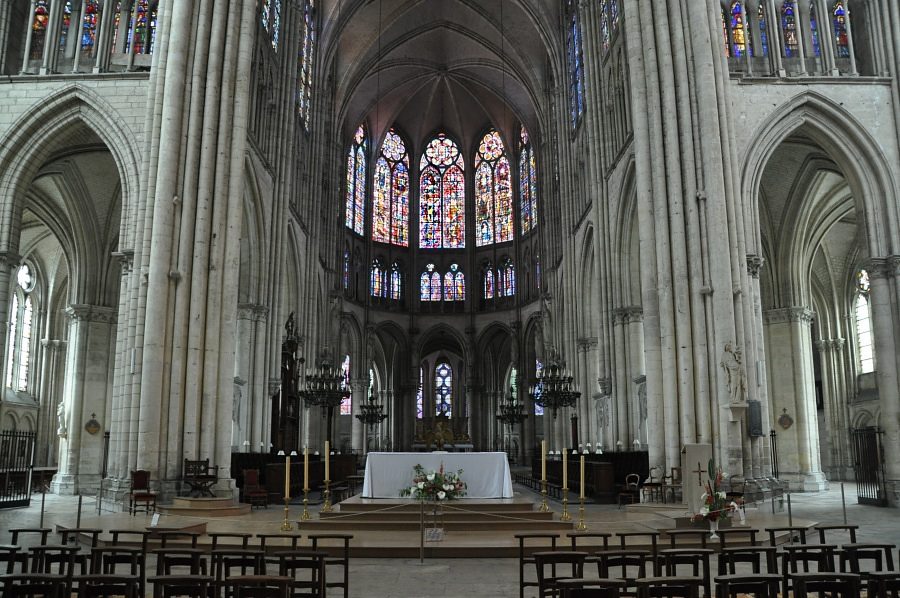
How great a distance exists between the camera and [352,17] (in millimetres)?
38406

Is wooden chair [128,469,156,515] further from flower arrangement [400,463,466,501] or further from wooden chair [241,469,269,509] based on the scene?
flower arrangement [400,463,466,501]

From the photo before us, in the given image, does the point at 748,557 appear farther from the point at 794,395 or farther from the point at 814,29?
the point at 794,395

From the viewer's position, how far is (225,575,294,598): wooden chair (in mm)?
5961

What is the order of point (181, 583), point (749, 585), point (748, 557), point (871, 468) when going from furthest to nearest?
point (871, 468)
point (748, 557)
point (749, 585)
point (181, 583)

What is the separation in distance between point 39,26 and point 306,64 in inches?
484

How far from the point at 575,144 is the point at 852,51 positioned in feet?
42.7

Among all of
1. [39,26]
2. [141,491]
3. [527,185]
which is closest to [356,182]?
[527,185]

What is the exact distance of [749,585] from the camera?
20.7ft

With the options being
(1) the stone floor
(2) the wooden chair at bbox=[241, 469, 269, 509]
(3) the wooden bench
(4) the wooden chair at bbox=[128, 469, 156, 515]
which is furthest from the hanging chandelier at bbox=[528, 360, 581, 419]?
(4) the wooden chair at bbox=[128, 469, 156, 515]

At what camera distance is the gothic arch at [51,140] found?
20.0 metres

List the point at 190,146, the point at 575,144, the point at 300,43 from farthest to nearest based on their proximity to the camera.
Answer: the point at 575,144 → the point at 300,43 → the point at 190,146

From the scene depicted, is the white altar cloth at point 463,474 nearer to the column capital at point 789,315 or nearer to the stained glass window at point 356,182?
the column capital at point 789,315

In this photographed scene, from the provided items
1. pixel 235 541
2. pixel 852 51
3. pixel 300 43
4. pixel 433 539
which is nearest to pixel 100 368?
pixel 300 43

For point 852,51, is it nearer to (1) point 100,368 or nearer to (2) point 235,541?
(2) point 235,541
